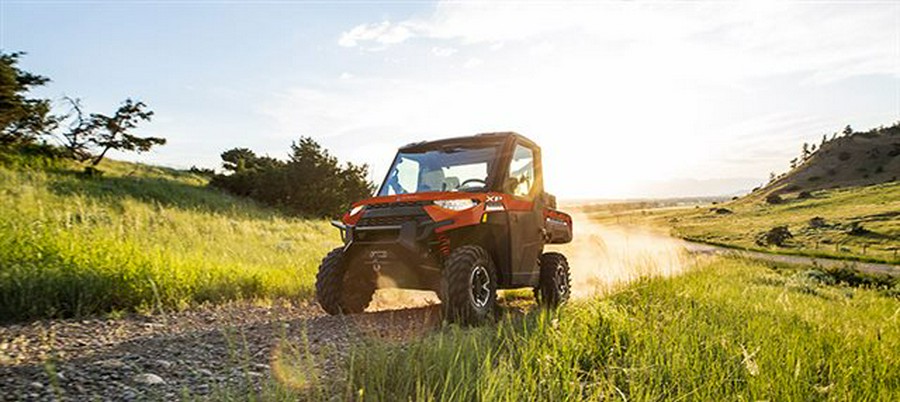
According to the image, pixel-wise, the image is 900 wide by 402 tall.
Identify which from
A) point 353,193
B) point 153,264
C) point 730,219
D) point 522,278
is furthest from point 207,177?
point 730,219

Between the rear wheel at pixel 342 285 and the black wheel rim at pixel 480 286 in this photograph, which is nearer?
the black wheel rim at pixel 480 286

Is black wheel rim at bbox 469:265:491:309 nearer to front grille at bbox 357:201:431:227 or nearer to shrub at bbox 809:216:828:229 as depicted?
front grille at bbox 357:201:431:227

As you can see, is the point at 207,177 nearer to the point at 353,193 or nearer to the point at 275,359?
the point at 353,193

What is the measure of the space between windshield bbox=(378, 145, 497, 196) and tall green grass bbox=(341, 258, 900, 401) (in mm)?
2291

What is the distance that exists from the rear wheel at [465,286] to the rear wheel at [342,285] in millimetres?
1313

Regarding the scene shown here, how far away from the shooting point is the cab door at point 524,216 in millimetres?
6609

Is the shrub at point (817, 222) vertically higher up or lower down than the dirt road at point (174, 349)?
lower down

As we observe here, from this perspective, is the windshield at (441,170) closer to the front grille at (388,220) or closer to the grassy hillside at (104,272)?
the front grille at (388,220)

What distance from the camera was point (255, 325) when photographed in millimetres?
5410

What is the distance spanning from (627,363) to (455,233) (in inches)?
110

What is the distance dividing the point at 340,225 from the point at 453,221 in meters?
1.74

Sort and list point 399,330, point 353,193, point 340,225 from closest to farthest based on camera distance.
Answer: point 399,330 → point 340,225 → point 353,193

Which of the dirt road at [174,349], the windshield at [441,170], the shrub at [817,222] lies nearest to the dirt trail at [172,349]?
the dirt road at [174,349]

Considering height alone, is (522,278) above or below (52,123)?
below
